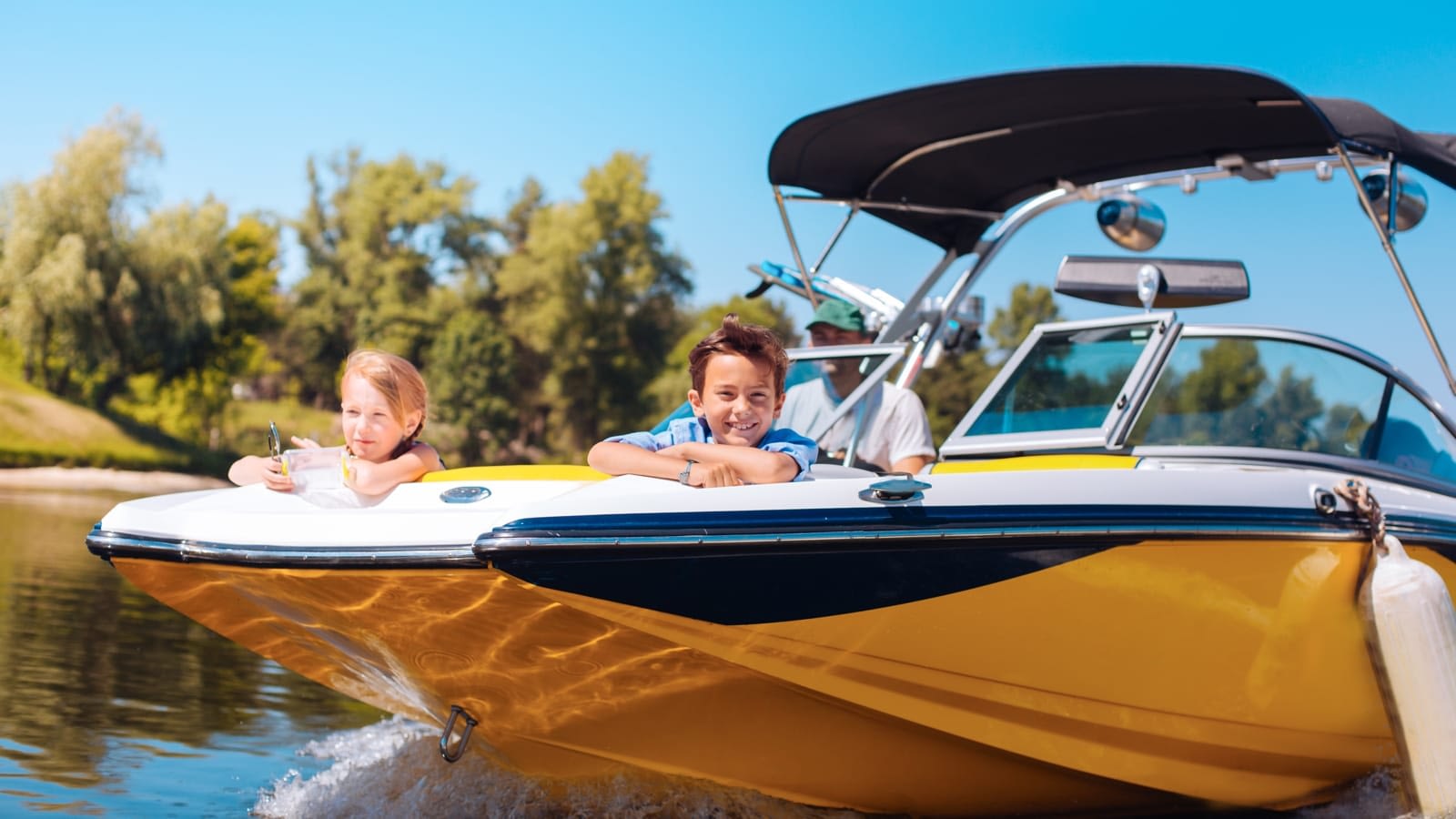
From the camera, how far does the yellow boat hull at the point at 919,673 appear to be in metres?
3.19

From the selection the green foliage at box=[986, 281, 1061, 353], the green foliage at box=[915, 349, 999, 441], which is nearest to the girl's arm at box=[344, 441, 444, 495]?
the green foliage at box=[915, 349, 999, 441]

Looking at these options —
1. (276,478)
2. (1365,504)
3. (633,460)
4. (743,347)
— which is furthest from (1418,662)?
(276,478)

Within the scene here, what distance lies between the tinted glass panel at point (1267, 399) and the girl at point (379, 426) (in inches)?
98.4

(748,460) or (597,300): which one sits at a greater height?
(597,300)

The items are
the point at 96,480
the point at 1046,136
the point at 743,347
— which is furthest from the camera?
the point at 96,480

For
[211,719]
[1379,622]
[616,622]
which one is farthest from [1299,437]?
[211,719]

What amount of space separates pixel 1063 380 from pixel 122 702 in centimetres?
414

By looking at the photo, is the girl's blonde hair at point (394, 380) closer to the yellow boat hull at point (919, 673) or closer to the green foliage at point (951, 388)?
the yellow boat hull at point (919, 673)

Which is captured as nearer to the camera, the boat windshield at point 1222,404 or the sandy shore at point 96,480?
the boat windshield at point 1222,404

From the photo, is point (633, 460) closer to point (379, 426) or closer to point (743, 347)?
point (743, 347)

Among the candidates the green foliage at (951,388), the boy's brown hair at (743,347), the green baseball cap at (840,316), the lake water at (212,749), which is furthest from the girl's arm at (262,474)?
the green foliage at (951,388)

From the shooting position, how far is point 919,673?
131 inches

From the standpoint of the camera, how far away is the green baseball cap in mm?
5461

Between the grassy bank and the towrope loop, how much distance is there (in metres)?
31.8
